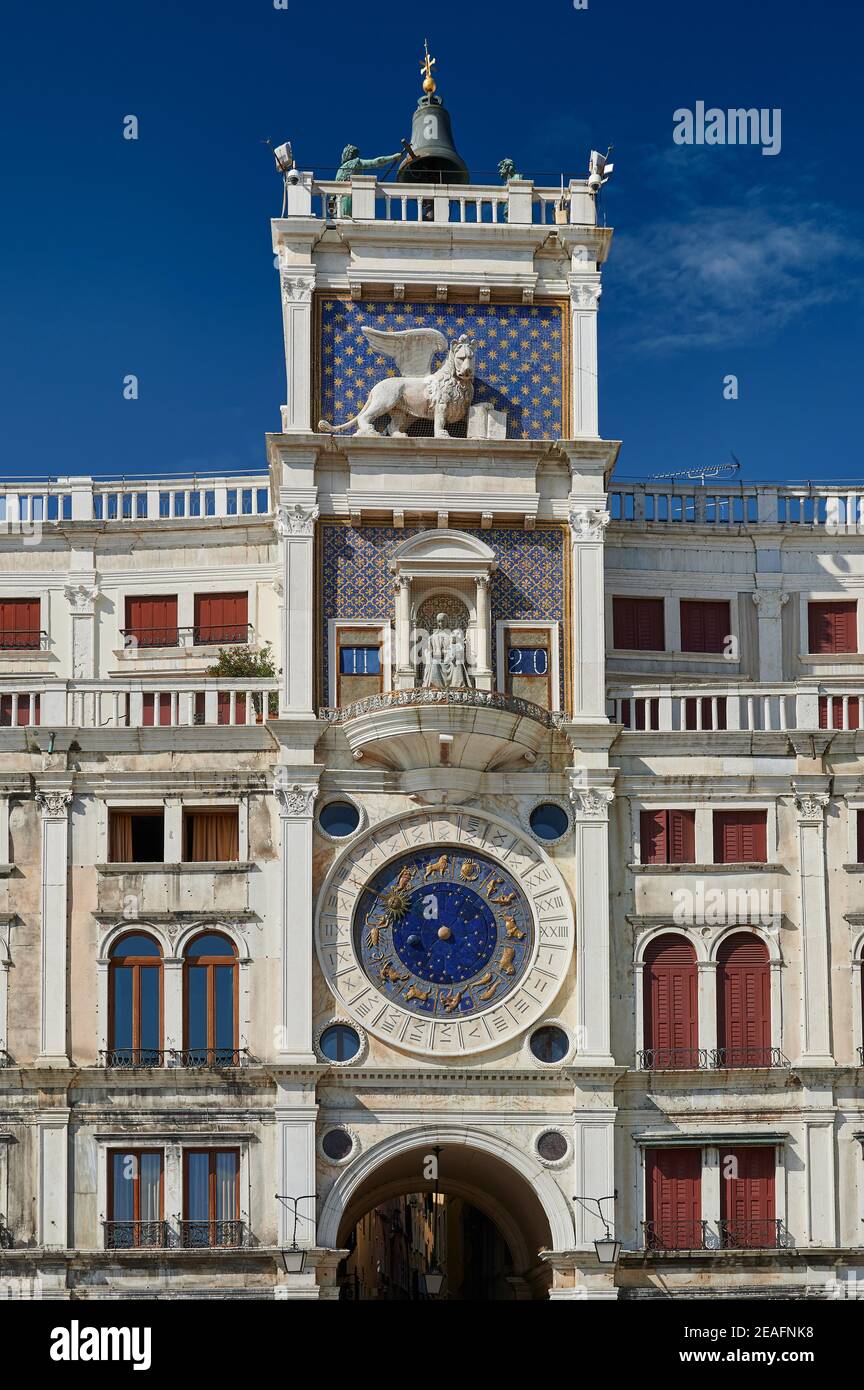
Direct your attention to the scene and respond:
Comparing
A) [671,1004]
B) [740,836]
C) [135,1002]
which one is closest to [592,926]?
[671,1004]

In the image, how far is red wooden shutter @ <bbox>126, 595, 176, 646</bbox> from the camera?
203ft

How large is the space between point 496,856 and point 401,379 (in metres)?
10.4

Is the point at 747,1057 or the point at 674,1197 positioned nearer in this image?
the point at 674,1197

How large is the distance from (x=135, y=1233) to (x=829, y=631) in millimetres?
20609

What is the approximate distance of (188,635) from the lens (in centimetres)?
6169

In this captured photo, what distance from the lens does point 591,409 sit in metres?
59.1

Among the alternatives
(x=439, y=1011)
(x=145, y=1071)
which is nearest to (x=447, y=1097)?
(x=439, y=1011)

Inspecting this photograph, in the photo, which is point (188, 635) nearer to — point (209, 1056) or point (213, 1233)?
point (209, 1056)

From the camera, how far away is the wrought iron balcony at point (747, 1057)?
56125mm

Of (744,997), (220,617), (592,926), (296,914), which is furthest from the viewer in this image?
(220,617)

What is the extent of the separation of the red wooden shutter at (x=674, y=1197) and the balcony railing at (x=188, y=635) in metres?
14.8

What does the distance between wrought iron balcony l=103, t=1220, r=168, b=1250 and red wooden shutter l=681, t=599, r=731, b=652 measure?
58.1ft

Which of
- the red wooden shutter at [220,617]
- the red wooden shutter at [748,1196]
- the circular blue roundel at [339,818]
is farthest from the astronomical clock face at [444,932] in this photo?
the red wooden shutter at [220,617]

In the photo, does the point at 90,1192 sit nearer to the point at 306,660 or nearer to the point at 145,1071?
the point at 145,1071
